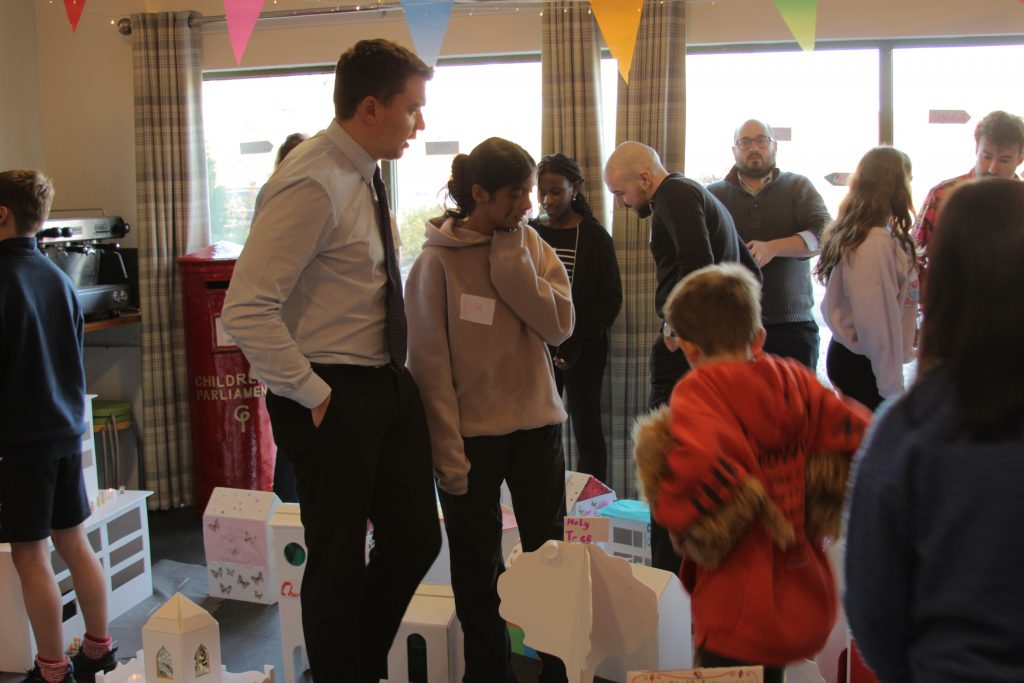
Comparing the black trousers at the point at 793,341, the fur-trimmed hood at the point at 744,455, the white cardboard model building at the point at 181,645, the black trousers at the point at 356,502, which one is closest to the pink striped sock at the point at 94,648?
the white cardboard model building at the point at 181,645

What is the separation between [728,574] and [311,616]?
2.67 ft

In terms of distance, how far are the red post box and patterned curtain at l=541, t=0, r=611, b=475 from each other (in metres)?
1.51

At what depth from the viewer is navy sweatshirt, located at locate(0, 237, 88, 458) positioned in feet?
7.34

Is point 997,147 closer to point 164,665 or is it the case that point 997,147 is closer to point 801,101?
point 801,101

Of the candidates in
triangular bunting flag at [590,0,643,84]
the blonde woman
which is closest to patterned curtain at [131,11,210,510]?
triangular bunting flag at [590,0,643,84]

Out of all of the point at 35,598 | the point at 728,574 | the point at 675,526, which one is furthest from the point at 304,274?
the point at 35,598

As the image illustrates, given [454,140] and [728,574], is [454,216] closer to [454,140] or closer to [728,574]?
[728,574]

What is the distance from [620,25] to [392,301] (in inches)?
85.3

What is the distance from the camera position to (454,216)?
78.6 inches

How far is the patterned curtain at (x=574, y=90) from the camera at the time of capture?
11.9 feet

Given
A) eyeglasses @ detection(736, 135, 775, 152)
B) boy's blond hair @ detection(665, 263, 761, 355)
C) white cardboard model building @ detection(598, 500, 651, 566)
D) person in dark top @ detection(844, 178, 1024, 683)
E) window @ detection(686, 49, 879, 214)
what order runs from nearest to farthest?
person in dark top @ detection(844, 178, 1024, 683) < boy's blond hair @ detection(665, 263, 761, 355) < white cardboard model building @ detection(598, 500, 651, 566) < eyeglasses @ detection(736, 135, 775, 152) < window @ detection(686, 49, 879, 214)

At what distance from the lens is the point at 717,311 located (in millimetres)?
1474

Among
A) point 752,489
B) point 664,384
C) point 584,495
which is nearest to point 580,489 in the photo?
point 584,495

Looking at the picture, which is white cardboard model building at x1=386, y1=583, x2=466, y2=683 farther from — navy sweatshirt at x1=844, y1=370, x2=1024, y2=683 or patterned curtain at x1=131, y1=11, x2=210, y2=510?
patterned curtain at x1=131, y1=11, x2=210, y2=510
